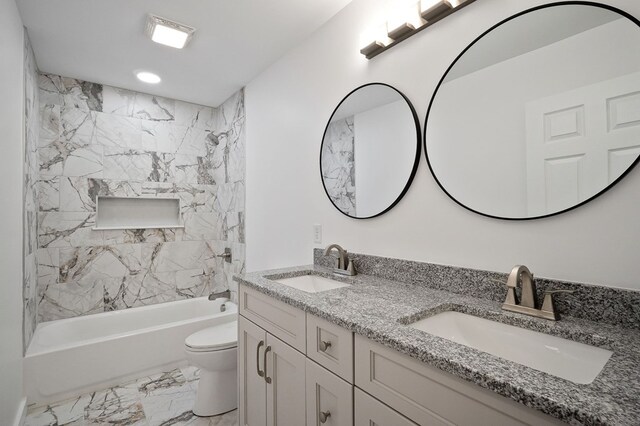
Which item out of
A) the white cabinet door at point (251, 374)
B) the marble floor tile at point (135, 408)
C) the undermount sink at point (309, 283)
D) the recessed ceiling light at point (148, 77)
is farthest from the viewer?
the recessed ceiling light at point (148, 77)

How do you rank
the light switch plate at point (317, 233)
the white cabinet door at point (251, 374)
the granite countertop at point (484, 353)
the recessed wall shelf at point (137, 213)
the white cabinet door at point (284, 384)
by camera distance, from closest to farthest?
1. the granite countertop at point (484, 353)
2. the white cabinet door at point (284, 384)
3. the white cabinet door at point (251, 374)
4. the light switch plate at point (317, 233)
5. the recessed wall shelf at point (137, 213)

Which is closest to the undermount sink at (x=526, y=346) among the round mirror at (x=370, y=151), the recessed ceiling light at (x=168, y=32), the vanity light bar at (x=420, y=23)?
the round mirror at (x=370, y=151)

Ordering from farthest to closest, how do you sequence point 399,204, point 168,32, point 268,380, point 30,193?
point 30,193, point 168,32, point 399,204, point 268,380

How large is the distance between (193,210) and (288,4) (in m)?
2.36

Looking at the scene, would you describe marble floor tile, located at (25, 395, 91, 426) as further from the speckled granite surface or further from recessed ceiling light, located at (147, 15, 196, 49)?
recessed ceiling light, located at (147, 15, 196, 49)

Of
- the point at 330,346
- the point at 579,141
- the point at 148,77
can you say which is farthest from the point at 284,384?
the point at 148,77

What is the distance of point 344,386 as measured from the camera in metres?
1.00

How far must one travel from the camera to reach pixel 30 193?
7.41 ft

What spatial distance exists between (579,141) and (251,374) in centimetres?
168

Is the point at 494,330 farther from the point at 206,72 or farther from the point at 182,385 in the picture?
the point at 206,72

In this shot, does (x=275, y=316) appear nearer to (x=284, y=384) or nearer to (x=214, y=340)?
(x=284, y=384)

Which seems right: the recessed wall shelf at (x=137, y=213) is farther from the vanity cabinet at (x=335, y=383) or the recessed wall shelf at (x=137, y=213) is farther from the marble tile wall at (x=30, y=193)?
the vanity cabinet at (x=335, y=383)

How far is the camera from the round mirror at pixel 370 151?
1.53 metres

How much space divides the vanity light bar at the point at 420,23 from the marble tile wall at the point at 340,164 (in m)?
0.38
